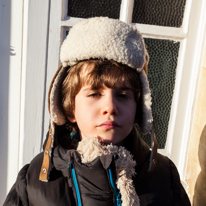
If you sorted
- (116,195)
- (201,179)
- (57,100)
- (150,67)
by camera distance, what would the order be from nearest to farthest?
(116,195), (57,100), (201,179), (150,67)

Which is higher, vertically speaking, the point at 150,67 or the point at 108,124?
the point at 150,67

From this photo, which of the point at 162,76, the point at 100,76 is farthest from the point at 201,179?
the point at 100,76

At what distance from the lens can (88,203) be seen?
1.00 m

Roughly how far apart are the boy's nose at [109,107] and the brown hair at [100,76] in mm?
64

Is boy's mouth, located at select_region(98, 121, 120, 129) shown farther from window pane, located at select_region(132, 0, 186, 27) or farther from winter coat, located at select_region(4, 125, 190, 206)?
window pane, located at select_region(132, 0, 186, 27)

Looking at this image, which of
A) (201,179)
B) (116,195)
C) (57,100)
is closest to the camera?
(116,195)

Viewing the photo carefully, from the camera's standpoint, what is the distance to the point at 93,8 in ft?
4.97

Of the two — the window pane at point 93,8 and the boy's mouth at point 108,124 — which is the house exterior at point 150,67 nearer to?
the window pane at point 93,8

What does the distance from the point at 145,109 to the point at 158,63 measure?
542 millimetres

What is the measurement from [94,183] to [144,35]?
1002 millimetres

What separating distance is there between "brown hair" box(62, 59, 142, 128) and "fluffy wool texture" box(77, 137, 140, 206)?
0.25m

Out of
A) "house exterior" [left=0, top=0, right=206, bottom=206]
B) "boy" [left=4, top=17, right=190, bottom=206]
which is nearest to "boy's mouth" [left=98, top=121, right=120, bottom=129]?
"boy" [left=4, top=17, right=190, bottom=206]

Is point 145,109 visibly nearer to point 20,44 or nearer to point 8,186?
point 20,44

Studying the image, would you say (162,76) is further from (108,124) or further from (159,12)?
(108,124)
